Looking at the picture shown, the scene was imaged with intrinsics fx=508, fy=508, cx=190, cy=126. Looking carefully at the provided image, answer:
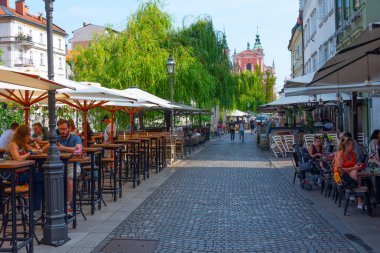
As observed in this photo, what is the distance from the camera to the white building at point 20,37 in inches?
2463

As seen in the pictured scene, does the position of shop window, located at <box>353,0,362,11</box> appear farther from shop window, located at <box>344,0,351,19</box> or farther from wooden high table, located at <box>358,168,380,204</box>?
wooden high table, located at <box>358,168,380,204</box>

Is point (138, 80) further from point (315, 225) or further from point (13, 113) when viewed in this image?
point (315, 225)

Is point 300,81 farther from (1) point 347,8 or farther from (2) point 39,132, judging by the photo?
(1) point 347,8

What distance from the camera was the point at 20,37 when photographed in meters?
62.8

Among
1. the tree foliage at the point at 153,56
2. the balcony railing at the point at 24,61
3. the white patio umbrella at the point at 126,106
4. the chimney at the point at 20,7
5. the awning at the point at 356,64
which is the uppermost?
the chimney at the point at 20,7

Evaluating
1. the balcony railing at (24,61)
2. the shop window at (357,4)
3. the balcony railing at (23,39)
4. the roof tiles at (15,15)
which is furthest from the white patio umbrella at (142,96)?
the roof tiles at (15,15)

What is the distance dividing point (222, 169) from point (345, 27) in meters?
9.11

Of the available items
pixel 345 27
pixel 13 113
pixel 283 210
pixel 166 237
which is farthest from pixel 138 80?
pixel 166 237

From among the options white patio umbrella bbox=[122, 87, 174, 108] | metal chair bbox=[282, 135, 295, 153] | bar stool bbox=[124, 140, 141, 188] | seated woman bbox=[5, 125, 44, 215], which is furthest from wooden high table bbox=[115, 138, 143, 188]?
metal chair bbox=[282, 135, 295, 153]

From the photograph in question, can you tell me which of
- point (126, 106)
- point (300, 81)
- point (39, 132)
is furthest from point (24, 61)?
point (300, 81)

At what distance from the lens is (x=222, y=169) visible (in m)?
17.5

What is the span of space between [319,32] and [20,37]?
42145 millimetres

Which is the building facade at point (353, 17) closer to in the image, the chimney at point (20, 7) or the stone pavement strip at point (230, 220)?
the stone pavement strip at point (230, 220)

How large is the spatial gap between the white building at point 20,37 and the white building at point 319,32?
108 ft
